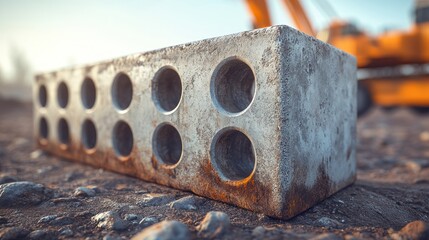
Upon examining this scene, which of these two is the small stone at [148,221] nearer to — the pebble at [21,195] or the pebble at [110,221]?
the pebble at [110,221]

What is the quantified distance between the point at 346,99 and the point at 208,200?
129cm

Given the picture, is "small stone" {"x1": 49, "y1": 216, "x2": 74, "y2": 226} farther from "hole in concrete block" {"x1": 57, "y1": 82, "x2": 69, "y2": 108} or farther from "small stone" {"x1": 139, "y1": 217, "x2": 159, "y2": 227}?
"hole in concrete block" {"x1": 57, "y1": 82, "x2": 69, "y2": 108}

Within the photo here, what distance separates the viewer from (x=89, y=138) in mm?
3203

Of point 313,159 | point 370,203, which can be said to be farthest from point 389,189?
point 313,159

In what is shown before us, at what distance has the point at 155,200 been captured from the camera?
6.24ft

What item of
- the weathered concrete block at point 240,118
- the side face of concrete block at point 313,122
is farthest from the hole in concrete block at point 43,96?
the side face of concrete block at point 313,122

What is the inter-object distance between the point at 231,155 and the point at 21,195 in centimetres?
142

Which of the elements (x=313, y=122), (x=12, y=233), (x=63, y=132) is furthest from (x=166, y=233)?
(x=63, y=132)

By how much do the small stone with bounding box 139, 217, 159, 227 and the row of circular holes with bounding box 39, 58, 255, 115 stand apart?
2.45 feet

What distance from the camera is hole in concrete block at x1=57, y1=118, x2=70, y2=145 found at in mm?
3533

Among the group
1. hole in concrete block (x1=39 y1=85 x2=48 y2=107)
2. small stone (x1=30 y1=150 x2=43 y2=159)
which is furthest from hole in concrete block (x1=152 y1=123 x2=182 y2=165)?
hole in concrete block (x1=39 y1=85 x2=48 y2=107)

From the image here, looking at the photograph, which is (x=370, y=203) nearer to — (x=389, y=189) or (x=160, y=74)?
(x=389, y=189)

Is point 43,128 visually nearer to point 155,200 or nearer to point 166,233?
point 155,200

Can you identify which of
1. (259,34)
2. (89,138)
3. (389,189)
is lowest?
→ (389,189)
